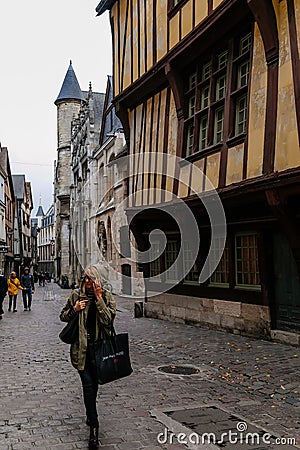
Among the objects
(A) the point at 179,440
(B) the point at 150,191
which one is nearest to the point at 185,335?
(B) the point at 150,191

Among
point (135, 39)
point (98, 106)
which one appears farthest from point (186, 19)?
point (98, 106)

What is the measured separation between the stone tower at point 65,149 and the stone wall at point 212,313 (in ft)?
105

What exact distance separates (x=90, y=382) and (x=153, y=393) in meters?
1.80

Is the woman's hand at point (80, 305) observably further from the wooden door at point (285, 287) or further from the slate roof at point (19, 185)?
the slate roof at point (19, 185)

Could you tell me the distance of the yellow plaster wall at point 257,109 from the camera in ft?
27.0

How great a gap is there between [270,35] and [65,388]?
5.55 meters

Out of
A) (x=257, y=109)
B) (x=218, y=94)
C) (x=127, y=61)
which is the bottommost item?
(x=257, y=109)

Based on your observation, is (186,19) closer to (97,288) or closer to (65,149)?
(97,288)

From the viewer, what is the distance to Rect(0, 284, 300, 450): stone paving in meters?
4.66

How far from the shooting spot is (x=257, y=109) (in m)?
8.37

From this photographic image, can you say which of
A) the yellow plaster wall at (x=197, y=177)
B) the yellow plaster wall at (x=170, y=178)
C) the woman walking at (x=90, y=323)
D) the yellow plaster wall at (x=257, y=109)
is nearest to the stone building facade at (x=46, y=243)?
the yellow plaster wall at (x=170, y=178)

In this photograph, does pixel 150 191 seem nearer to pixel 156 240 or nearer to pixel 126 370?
pixel 156 240

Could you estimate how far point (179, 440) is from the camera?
4.49 m

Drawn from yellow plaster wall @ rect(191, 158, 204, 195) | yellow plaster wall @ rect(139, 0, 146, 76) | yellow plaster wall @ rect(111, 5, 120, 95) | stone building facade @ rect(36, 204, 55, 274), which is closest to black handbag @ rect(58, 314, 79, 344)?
yellow plaster wall @ rect(191, 158, 204, 195)
